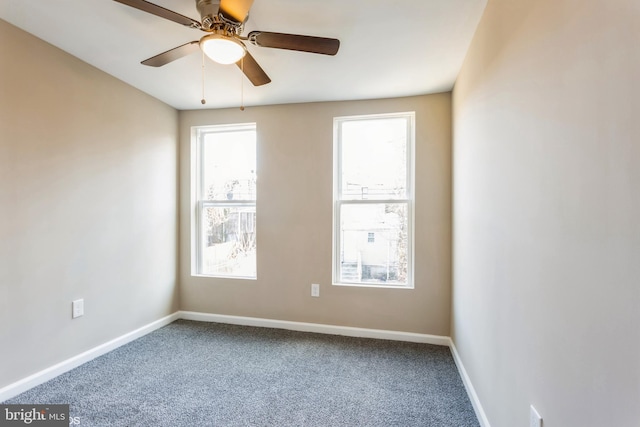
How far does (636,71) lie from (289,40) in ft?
4.54

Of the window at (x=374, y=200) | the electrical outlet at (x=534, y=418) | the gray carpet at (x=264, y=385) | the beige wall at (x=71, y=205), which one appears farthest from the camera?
the window at (x=374, y=200)

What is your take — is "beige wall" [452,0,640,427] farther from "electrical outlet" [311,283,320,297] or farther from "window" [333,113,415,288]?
"electrical outlet" [311,283,320,297]

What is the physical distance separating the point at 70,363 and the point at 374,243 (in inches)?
108

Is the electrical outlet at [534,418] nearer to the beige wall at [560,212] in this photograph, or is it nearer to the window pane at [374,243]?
the beige wall at [560,212]

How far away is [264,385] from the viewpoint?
7.00 feet

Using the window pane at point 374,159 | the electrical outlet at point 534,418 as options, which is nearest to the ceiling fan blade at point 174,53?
the window pane at point 374,159

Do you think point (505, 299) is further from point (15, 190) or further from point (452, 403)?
point (15, 190)

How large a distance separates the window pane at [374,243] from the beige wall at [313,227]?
0.15 m

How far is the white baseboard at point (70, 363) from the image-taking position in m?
1.92

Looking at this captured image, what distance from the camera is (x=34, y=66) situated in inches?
79.2

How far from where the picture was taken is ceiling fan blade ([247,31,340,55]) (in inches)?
59.9

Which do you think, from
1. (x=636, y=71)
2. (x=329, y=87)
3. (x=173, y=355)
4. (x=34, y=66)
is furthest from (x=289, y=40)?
(x=173, y=355)

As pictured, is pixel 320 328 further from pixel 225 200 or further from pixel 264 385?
pixel 225 200

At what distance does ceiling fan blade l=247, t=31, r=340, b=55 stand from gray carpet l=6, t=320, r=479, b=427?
214 centimetres
